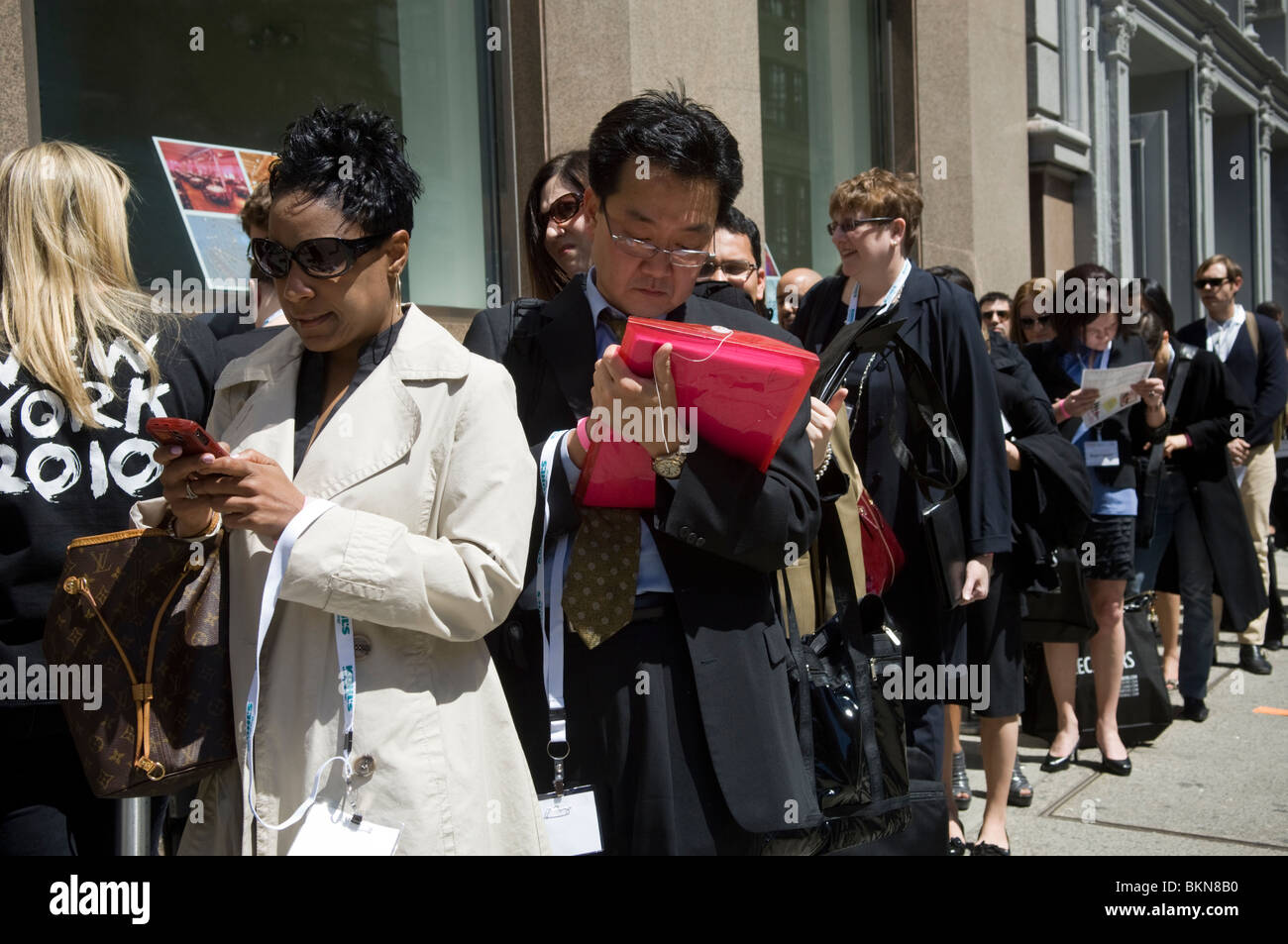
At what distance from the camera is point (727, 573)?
2389mm

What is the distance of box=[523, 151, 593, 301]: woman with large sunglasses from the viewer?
3.34m

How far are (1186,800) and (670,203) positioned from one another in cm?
435

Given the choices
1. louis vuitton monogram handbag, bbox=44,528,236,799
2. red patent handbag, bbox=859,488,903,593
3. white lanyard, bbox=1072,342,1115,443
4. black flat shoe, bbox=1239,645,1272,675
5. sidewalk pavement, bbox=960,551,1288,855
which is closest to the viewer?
louis vuitton monogram handbag, bbox=44,528,236,799

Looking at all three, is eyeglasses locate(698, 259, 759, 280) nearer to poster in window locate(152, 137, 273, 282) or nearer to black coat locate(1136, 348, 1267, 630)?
poster in window locate(152, 137, 273, 282)

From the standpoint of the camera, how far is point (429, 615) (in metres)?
2.04

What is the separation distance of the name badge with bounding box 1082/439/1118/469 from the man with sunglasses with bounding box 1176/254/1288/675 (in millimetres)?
2787

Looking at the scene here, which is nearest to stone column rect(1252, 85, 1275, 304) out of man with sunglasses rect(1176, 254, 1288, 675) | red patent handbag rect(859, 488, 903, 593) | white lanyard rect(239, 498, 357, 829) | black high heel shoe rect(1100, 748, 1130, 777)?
man with sunglasses rect(1176, 254, 1288, 675)

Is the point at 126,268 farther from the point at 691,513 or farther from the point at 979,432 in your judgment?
the point at 979,432

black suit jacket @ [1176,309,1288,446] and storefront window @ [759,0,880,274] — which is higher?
storefront window @ [759,0,880,274]

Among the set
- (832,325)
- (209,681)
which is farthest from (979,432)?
(209,681)

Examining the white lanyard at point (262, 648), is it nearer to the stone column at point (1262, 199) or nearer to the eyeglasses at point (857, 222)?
the eyeglasses at point (857, 222)

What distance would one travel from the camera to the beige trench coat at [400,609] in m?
2.04

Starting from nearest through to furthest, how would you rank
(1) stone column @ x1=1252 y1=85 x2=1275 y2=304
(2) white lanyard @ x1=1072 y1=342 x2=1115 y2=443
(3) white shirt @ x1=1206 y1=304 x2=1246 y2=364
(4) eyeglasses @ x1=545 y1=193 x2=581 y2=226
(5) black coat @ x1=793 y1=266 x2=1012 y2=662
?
(4) eyeglasses @ x1=545 y1=193 x2=581 y2=226, (5) black coat @ x1=793 y1=266 x2=1012 y2=662, (2) white lanyard @ x1=1072 y1=342 x2=1115 y2=443, (3) white shirt @ x1=1206 y1=304 x2=1246 y2=364, (1) stone column @ x1=1252 y1=85 x2=1275 y2=304

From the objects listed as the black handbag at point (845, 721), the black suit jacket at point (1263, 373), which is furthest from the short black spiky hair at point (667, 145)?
the black suit jacket at point (1263, 373)
